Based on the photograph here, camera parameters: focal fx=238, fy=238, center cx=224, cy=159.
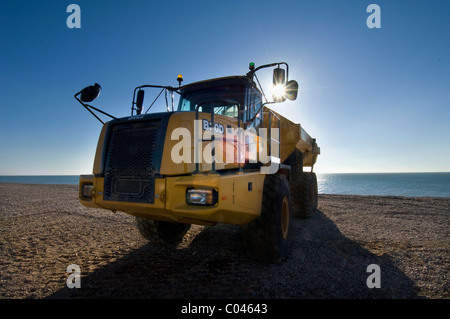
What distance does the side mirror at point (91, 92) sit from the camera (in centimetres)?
266

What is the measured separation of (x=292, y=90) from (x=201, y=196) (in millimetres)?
2215

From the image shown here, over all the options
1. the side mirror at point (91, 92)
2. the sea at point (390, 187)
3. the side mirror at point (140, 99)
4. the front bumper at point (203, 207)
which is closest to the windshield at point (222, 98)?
the side mirror at point (140, 99)

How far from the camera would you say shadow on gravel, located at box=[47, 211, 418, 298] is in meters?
2.30

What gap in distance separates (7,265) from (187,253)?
2.22 metres

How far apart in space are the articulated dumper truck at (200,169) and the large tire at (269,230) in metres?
0.01

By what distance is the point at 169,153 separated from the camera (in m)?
2.46

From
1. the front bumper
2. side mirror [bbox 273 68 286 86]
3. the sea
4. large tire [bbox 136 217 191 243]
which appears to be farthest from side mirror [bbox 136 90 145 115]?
the sea

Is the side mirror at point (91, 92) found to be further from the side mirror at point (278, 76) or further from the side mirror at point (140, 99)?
the side mirror at point (278, 76)

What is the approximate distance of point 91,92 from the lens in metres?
2.67

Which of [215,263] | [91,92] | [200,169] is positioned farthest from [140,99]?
[215,263]

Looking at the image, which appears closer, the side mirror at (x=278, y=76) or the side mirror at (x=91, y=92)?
the side mirror at (x=91, y=92)

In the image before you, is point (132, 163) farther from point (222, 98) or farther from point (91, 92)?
point (222, 98)

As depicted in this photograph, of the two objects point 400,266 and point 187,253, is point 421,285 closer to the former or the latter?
point 400,266
